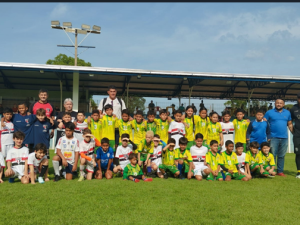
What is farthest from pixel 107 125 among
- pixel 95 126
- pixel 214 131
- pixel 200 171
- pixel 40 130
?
pixel 214 131

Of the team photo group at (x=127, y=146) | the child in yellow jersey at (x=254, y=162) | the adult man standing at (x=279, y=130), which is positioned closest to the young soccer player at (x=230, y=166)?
the team photo group at (x=127, y=146)

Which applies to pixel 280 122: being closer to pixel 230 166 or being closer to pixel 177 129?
pixel 230 166

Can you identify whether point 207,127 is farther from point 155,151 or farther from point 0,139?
point 0,139

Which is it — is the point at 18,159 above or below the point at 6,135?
below

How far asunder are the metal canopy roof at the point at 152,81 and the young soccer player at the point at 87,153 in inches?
364

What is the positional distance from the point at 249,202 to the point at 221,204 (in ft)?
1.60

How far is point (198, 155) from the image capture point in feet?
21.0

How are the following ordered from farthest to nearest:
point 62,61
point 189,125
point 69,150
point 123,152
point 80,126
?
point 62,61
point 189,125
point 80,126
point 123,152
point 69,150

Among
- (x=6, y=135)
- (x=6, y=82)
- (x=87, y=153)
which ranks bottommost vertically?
(x=87, y=153)

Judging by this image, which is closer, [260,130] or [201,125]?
[260,130]

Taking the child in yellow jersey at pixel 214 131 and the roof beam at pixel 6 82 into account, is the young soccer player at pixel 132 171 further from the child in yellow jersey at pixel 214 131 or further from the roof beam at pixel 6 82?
the roof beam at pixel 6 82

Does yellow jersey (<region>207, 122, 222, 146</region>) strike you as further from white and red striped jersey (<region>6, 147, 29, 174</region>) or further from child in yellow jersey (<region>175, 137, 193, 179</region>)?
white and red striped jersey (<region>6, 147, 29, 174</region>)

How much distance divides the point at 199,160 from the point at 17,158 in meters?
4.02

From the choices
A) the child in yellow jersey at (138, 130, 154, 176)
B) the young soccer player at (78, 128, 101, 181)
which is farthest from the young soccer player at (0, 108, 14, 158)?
the child in yellow jersey at (138, 130, 154, 176)
